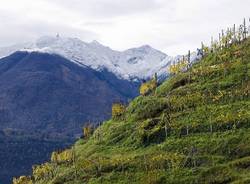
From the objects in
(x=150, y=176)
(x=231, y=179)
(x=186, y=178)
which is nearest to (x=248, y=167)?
(x=231, y=179)

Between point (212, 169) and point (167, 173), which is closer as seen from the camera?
point (212, 169)

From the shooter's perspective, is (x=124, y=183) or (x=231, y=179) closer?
(x=231, y=179)

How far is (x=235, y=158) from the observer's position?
623ft

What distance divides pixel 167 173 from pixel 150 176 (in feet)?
20.7

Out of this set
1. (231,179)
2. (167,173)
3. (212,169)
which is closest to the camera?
(231,179)

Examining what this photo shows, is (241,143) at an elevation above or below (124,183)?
above

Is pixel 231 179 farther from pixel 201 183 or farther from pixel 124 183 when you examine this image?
pixel 124 183

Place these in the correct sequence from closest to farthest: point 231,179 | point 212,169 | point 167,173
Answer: point 231,179 → point 212,169 → point 167,173

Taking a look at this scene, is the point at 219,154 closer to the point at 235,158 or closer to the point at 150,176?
the point at 235,158

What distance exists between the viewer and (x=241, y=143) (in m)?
198

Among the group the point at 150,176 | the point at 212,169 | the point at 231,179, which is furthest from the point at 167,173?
the point at 231,179

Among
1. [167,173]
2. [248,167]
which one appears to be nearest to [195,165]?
[167,173]

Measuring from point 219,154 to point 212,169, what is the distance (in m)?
16.7

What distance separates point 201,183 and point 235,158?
19915 millimetres
